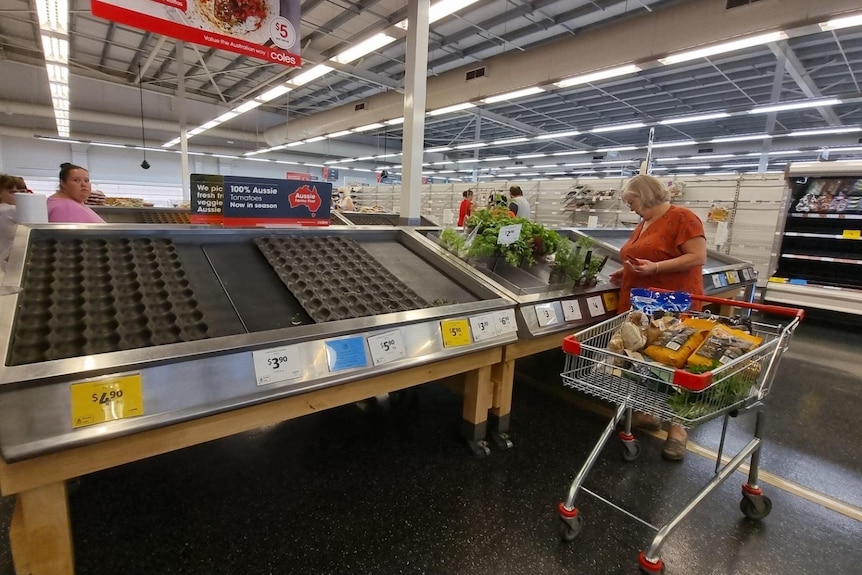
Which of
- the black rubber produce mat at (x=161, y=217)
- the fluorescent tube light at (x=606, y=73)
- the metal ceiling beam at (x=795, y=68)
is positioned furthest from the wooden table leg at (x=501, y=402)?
the metal ceiling beam at (x=795, y=68)

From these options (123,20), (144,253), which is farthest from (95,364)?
(123,20)

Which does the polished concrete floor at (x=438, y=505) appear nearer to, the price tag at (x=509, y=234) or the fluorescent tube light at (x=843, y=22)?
the price tag at (x=509, y=234)

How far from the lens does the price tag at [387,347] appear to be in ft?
4.80

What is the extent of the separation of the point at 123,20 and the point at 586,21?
20.8ft

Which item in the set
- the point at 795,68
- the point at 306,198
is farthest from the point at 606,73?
the point at 306,198

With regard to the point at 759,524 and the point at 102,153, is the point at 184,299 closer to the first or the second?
the point at 759,524

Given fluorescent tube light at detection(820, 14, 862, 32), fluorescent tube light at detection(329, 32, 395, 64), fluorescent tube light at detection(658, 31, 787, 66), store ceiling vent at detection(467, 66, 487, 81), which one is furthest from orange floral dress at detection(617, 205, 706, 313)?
store ceiling vent at detection(467, 66, 487, 81)

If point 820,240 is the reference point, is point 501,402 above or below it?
below

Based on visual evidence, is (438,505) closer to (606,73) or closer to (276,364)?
(276,364)

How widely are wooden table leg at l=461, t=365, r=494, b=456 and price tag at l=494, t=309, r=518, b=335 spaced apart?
0.22 m

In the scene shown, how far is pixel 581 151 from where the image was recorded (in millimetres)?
14570

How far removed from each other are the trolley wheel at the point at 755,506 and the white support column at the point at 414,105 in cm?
248

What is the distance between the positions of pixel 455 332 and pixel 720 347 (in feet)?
3.14

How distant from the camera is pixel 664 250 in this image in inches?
87.0
